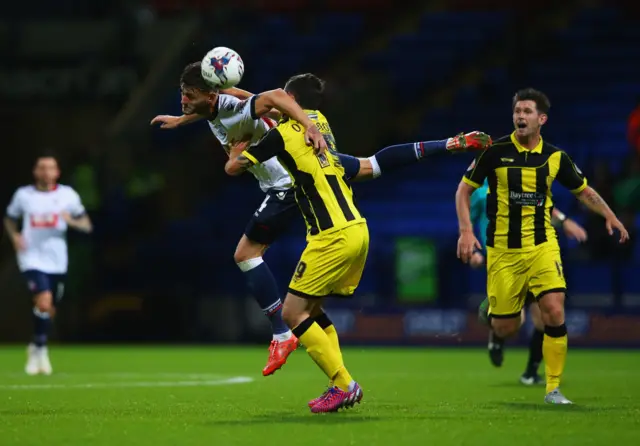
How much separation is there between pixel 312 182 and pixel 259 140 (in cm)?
60

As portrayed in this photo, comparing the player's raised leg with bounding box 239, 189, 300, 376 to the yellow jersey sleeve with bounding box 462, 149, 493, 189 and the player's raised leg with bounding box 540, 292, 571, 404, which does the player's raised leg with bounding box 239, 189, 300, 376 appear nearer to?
the yellow jersey sleeve with bounding box 462, 149, 493, 189

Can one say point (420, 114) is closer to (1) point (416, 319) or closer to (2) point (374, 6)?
(2) point (374, 6)

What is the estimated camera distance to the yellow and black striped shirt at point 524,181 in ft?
28.9

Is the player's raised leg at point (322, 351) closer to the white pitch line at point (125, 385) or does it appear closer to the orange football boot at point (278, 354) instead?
the orange football boot at point (278, 354)

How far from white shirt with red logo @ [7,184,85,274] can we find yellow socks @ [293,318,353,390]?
6008 millimetres

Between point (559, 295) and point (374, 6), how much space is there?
1636cm

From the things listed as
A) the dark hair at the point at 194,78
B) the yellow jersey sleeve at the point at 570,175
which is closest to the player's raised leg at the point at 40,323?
the dark hair at the point at 194,78

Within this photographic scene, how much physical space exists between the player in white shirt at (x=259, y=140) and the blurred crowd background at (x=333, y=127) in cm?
780

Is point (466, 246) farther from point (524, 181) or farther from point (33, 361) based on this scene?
point (33, 361)

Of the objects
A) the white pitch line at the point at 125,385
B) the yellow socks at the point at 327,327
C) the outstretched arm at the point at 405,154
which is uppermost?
the outstretched arm at the point at 405,154

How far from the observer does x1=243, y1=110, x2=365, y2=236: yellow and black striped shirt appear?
7.78m

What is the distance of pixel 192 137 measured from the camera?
22000mm

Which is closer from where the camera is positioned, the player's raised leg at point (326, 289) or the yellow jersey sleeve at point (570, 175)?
the player's raised leg at point (326, 289)

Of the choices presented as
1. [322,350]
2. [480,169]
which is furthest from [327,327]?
[480,169]
